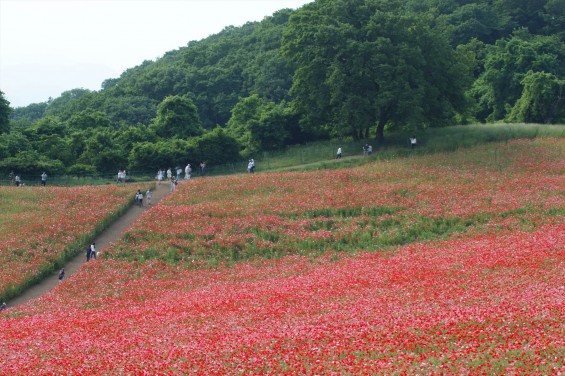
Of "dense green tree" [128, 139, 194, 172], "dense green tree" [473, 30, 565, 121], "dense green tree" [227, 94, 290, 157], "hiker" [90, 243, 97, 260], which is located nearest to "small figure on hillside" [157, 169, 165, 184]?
"dense green tree" [128, 139, 194, 172]

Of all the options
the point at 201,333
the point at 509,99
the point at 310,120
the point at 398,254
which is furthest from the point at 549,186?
the point at 509,99

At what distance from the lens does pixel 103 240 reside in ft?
163

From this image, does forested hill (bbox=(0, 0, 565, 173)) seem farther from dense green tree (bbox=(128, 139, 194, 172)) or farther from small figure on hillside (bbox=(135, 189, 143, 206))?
small figure on hillside (bbox=(135, 189, 143, 206))

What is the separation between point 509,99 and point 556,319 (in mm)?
80817

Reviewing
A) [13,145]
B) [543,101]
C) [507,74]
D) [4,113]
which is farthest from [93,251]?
[507,74]

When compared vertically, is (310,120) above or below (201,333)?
above

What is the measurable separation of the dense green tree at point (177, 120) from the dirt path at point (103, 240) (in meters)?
19.7

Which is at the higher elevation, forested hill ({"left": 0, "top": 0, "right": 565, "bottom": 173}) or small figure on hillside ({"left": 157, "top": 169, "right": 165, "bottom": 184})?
forested hill ({"left": 0, "top": 0, "right": 565, "bottom": 173})

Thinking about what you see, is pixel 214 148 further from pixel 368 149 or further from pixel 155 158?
pixel 368 149

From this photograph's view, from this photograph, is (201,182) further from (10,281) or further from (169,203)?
(10,281)

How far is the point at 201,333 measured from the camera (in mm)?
25656

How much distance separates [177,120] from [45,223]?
33046mm

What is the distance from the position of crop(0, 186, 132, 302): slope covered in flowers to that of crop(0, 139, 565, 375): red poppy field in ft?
9.83

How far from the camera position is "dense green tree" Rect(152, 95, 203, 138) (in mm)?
81688
